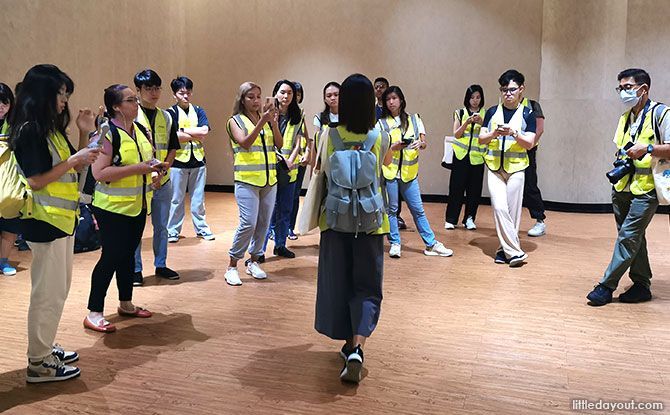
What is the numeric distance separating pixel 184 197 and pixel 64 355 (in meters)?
3.36

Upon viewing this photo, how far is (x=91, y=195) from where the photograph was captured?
356cm

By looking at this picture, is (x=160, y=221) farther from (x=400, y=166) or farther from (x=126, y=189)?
(x=400, y=166)

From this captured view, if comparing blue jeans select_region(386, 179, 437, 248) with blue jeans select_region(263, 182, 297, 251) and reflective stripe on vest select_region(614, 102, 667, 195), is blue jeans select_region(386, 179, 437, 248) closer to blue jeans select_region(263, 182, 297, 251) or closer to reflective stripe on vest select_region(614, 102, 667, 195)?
blue jeans select_region(263, 182, 297, 251)

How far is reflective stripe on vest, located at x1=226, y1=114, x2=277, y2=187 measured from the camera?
457cm

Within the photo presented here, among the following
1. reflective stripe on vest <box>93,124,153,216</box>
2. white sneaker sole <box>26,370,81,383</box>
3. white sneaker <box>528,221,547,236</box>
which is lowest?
white sneaker sole <box>26,370,81,383</box>

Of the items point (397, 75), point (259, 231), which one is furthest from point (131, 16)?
point (259, 231)

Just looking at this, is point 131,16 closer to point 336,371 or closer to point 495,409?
point 336,371

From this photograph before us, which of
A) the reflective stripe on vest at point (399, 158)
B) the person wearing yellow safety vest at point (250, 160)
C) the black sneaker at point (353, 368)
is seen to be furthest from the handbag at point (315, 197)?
the reflective stripe on vest at point (399, 158)

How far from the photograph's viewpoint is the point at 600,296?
4.35 meters

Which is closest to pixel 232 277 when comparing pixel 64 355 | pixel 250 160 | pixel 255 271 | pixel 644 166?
pixel 255 271

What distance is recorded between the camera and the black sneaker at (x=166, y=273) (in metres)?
5.02

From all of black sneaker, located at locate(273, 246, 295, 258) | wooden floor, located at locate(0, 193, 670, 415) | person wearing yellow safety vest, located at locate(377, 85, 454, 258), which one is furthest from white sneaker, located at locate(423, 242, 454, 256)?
black sneaker, located at locate(273, 246, 295, 258)

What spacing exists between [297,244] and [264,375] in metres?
3.37

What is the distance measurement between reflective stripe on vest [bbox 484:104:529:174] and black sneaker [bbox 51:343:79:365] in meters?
3.64
